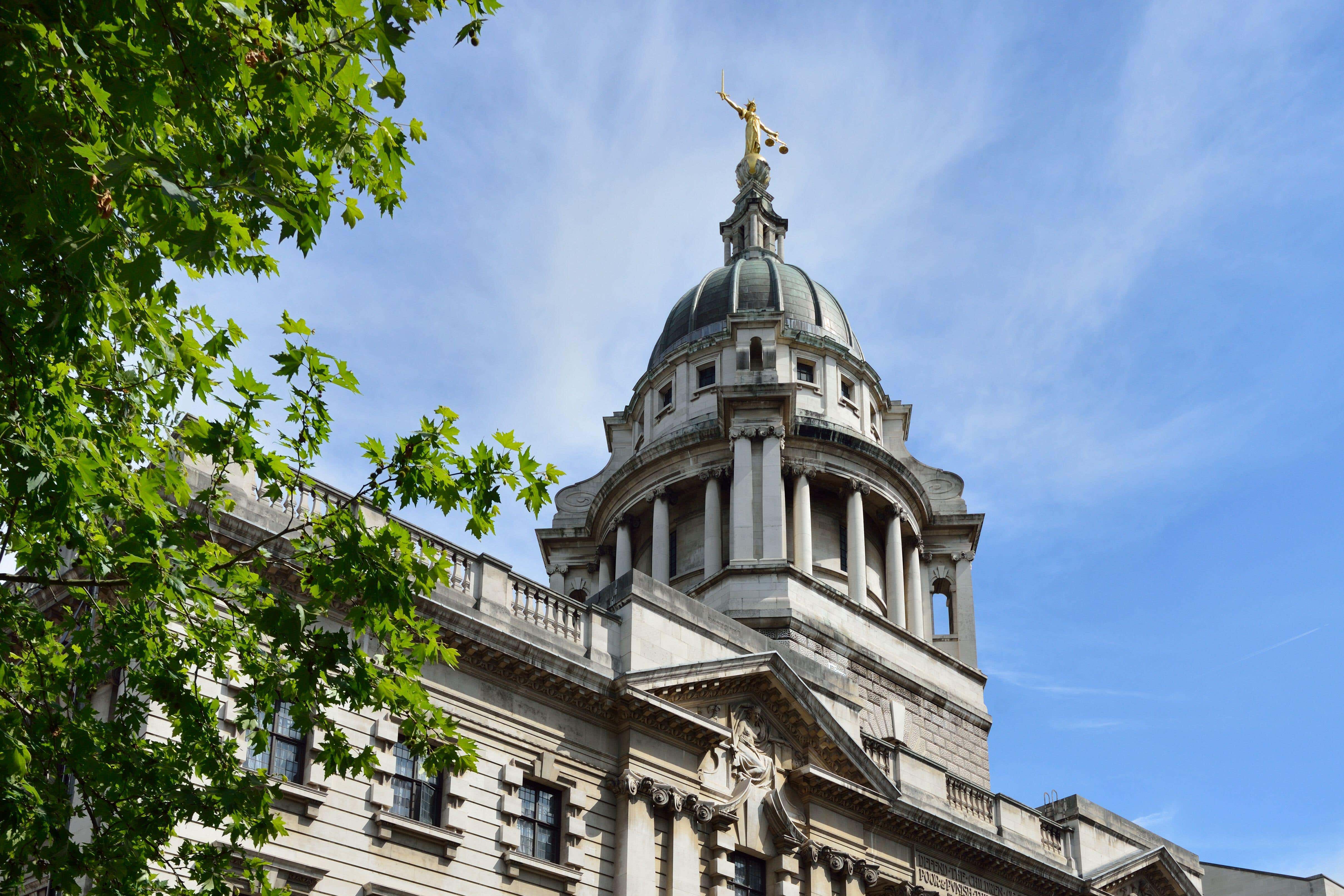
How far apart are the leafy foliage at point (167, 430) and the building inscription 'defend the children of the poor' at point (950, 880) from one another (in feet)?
59.9

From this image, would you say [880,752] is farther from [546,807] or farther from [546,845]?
[546,845]

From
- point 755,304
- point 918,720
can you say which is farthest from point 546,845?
point 755,304

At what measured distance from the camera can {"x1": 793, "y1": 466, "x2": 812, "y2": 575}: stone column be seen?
42344 millimetres

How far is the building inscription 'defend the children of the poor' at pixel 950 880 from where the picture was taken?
3028cm

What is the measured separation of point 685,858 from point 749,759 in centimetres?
273

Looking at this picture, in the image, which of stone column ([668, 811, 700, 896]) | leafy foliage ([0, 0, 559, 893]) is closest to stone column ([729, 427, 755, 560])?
stone column ([668, 811, 700, 896])

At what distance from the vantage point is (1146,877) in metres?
37.4

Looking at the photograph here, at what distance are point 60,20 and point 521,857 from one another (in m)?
16.2

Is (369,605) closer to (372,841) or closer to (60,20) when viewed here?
(60,20)

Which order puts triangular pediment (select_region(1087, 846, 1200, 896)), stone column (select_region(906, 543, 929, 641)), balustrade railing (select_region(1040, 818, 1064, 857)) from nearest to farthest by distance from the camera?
1. balustrade railing (select_region(1040, 818, 1064, 857))
2. triangular pediment (select_region(1087, 846, 1200, 896))
3. stone column (select_region(906, 543, 929, 641))

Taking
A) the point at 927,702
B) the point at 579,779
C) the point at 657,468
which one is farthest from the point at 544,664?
the point at 657,468

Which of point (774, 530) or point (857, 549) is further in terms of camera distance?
point (857, 549)

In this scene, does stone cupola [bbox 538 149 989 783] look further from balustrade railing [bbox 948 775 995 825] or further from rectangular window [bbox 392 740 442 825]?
rectangular window [bbox 392 740 442 825]

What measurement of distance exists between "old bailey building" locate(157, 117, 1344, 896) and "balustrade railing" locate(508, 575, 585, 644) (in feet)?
0.18
